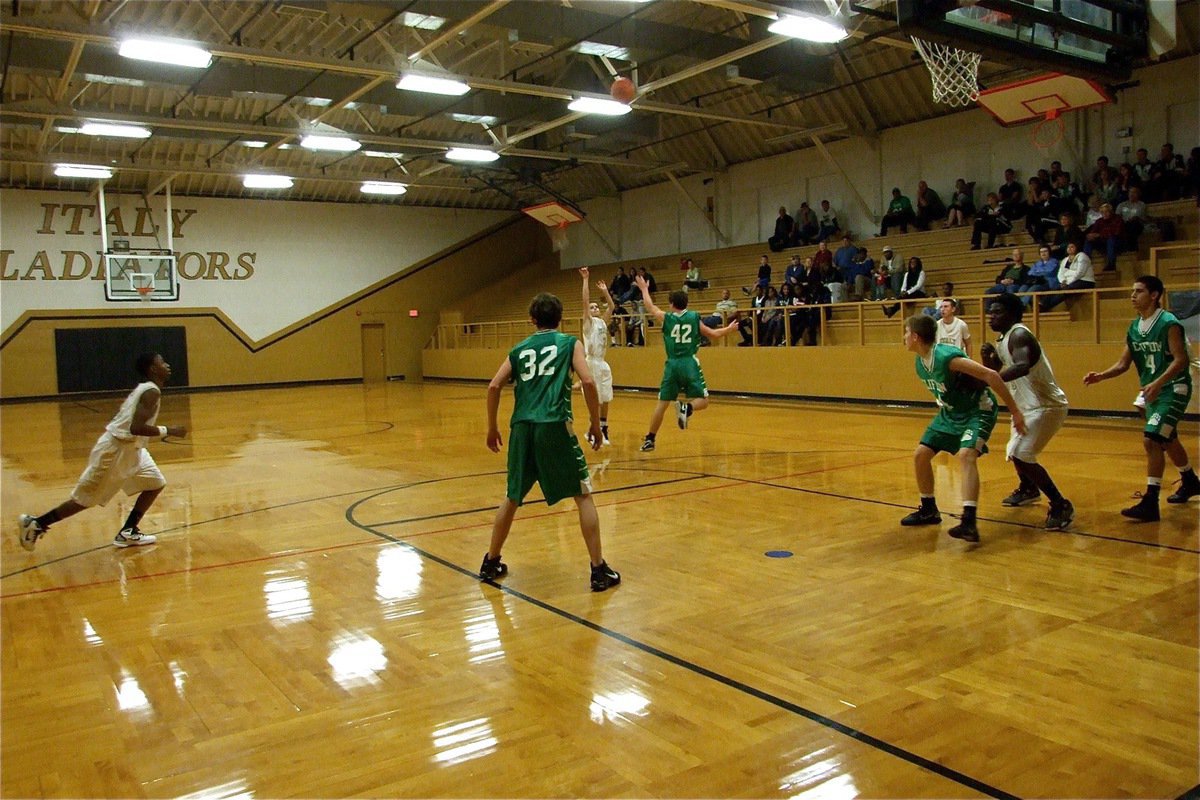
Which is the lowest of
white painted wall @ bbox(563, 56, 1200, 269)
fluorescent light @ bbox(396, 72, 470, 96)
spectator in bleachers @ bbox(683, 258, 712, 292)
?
spectator in bleachers @ bbox(683, 258, 712, 292)

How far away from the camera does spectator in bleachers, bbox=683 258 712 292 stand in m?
24.4

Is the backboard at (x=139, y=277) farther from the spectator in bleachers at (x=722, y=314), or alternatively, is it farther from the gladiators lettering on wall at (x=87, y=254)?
the spectator in bleachers at (x=722, y=314)

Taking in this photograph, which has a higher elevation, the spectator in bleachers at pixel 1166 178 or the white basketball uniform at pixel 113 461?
the spectator in bleachers at pixel 1166 178

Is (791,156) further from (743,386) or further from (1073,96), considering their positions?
(1073,96)

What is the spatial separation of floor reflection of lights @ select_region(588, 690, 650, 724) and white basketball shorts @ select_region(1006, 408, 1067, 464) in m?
4.07

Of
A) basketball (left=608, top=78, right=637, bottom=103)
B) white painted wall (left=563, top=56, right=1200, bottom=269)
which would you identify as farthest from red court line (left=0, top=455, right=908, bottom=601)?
white painted wall (left=563, top=56, right=1200, bottom=269)

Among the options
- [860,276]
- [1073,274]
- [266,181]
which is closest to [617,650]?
[1073,274]

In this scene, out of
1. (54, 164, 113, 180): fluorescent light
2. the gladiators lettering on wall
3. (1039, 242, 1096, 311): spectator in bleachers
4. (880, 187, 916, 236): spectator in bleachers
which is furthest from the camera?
the gladiators lettering on wall

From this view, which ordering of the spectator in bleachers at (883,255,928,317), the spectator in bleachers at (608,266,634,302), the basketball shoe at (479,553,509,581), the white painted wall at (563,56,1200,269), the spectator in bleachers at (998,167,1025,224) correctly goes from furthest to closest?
the spectator in bleachers at (608,266,634,302), the spectator in bleachers at (998,167,1025,224), the white painted wall at (563,56,1200,269), the spectator in bleachers at (883,255,928,317), the basketball shoe at (479,553,509,581)

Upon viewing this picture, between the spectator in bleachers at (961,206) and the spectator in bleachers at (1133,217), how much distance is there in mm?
3948

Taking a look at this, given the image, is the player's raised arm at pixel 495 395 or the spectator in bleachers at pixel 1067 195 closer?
the player's raised arm at pixel 495 395

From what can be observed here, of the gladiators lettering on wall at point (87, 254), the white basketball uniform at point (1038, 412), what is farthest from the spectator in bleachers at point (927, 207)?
the gladiators lettering on wall at point (87, 254)

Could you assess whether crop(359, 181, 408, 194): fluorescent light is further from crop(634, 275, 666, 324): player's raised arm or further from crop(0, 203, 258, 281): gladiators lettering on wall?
crop(634, 275, 666, 324): player's raised arm

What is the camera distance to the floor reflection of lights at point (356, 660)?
13.1 feet
